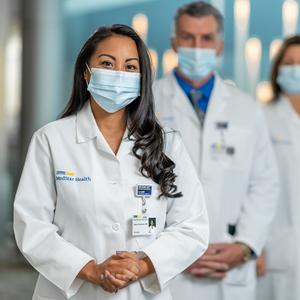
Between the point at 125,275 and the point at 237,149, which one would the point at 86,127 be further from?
the point at 237,149

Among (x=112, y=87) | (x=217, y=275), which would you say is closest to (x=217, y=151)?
(x=217, y=275)

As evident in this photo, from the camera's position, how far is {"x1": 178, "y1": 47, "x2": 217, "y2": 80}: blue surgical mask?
3.04 m

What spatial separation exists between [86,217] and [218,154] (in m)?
0.98

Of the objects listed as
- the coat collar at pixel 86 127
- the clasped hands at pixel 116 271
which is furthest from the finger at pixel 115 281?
the coat collar at pixel 86 127

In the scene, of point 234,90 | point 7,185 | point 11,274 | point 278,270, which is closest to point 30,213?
point 234,90

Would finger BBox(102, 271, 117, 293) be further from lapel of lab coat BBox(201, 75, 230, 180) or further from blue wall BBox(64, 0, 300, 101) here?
blue wall BBox(64, 0, 300, 101)

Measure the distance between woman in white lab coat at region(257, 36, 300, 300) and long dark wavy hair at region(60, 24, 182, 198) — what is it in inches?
47.9

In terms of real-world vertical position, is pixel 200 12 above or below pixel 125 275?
above

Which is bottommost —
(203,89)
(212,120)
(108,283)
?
(108,283)

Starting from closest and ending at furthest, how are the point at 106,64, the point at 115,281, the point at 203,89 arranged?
1. the point at 115,281
2. the point at 106,64
3. the point at 203,89

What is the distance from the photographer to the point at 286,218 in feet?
11.0

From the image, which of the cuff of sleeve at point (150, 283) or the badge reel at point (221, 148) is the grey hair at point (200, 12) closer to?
the badge reel at point (221, 148)

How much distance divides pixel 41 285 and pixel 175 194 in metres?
0.52

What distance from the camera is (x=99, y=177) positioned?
7.18ft
